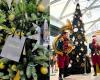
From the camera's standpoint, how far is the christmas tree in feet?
10.3

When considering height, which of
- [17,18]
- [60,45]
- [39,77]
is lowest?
[39,77]

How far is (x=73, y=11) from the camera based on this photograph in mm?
3209

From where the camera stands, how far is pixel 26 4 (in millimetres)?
3223

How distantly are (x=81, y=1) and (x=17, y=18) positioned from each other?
534 mm

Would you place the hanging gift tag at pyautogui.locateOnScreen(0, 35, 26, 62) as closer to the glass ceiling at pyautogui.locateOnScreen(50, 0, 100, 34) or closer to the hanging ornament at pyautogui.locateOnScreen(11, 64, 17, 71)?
the hanging ornament at pyautogui.locateOnScreen(11, 64, 17, 71)

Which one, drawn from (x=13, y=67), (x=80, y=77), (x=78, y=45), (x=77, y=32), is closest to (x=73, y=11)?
(x=77, y=32)

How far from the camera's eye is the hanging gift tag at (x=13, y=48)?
319cm

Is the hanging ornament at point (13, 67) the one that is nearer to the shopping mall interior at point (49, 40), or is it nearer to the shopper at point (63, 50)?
the shopping mall interior at point (49, 40)

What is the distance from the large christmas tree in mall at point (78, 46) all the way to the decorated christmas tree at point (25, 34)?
0.22m

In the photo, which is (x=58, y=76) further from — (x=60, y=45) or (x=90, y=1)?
(x=90, y=1)

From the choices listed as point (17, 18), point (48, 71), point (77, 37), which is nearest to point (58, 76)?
point (48, 71)

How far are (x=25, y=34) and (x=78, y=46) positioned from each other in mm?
435

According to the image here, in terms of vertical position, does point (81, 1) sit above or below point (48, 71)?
above

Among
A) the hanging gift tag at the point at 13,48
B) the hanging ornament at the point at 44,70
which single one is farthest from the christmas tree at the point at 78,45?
the hanging gift tag at the point at 13,48
